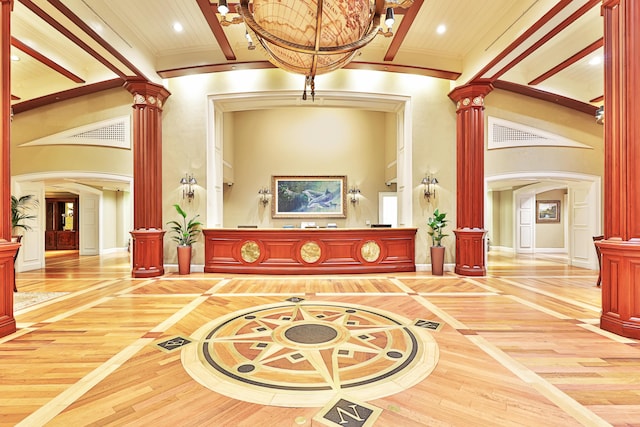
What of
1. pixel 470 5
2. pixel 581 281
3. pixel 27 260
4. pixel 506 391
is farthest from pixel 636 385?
pixel 27 260

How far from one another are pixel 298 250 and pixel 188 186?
2831 millimetres

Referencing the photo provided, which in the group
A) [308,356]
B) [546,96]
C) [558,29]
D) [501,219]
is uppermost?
[558,29]

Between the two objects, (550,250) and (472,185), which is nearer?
(472,185)

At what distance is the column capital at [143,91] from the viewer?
607 centimetres

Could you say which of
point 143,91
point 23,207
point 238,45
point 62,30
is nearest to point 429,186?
point 238,45

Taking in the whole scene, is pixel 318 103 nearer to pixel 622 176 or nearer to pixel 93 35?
pixel 93 35

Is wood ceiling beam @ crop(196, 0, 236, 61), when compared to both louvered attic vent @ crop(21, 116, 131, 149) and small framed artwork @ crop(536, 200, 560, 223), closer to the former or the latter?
louvered attic vent @ crop(21, 116, 131, 149)

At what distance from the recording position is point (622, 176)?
296 centimetres

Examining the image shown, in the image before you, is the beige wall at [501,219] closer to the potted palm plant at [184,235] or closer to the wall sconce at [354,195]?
the wall sconce at [354,195]

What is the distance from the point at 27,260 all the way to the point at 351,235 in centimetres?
783

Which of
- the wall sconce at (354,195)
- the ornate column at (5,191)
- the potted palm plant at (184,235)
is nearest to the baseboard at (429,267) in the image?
the wall sconce at (354,195)

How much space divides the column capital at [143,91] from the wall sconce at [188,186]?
1.62m

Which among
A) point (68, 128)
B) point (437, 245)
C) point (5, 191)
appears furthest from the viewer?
point (68, 128)

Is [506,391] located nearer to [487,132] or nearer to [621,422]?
[621,422]
